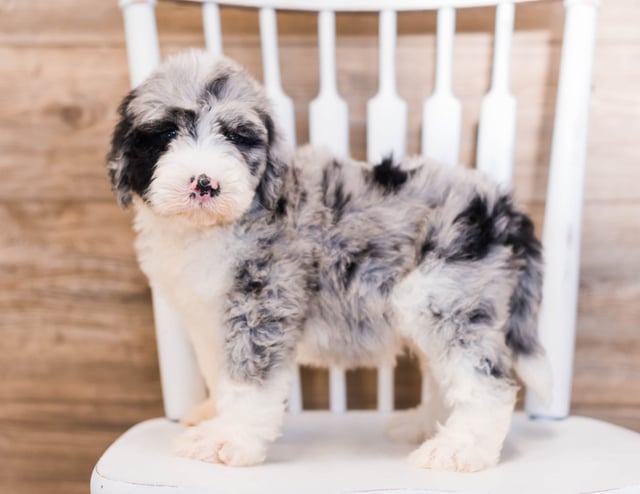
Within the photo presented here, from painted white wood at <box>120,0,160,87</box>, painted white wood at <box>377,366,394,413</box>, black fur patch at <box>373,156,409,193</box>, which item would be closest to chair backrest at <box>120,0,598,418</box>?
painted white wood at <box>120,0,160,87</box>

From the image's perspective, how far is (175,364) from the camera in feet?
3.48

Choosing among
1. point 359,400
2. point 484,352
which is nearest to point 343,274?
point 484,352

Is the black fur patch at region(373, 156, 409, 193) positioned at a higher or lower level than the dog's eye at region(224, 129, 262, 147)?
lower

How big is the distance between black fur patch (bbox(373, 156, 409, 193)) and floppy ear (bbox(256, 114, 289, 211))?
0.43ft

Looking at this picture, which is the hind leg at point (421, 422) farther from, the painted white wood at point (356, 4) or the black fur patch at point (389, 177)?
the painted white wood at point (356, 4)

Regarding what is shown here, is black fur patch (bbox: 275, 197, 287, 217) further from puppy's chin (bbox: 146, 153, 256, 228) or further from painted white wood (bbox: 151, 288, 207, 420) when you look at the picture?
painted white wood (bbox: 151, 288, 207, 420)

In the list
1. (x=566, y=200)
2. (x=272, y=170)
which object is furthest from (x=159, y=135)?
(x=566, y=200)

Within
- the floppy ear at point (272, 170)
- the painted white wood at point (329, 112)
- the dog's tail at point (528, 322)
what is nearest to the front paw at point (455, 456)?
the dog's tail at point (528, 322)

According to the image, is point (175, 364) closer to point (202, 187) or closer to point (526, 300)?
point (202, 187)

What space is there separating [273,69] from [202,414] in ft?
1.82

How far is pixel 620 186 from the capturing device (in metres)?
1.21

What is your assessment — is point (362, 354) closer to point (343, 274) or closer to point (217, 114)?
point (343, 274)

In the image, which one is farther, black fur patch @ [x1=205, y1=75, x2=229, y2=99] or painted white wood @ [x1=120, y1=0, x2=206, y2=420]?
painted white wood @ [x1=120, y1=0, x2=206, y2=420]

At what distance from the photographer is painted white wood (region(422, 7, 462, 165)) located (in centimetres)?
103
